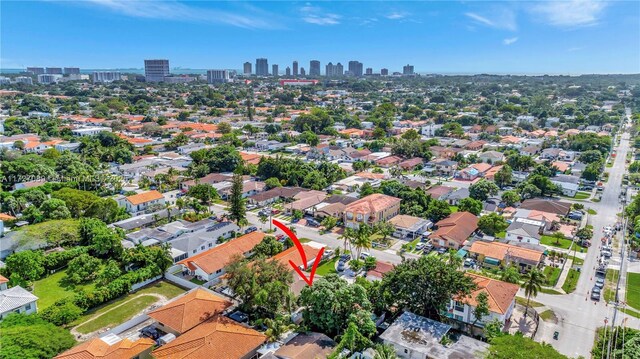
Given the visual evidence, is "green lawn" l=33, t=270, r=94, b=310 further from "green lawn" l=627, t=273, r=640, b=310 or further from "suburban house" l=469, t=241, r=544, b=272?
"green lawn" l=627, t=273, r=640, b=310

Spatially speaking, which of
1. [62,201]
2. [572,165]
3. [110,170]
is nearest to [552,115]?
[572,165]

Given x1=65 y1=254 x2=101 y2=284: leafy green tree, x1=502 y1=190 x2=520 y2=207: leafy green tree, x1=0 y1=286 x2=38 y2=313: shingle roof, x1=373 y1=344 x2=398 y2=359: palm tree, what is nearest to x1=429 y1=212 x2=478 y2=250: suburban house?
x1=502 y1=190 x2=520 y2=207: leafy green tree

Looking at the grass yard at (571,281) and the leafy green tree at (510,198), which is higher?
the leafy green tree at (510,198)

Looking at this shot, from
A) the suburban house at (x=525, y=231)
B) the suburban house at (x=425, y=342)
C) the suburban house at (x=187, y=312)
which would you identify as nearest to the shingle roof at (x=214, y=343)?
the suburban house at (x=187, y=312)

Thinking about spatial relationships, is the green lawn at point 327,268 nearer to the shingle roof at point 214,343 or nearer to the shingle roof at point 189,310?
the shingle roof at point 189,310

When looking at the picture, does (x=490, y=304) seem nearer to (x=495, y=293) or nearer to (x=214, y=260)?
(x=495, y=293)
